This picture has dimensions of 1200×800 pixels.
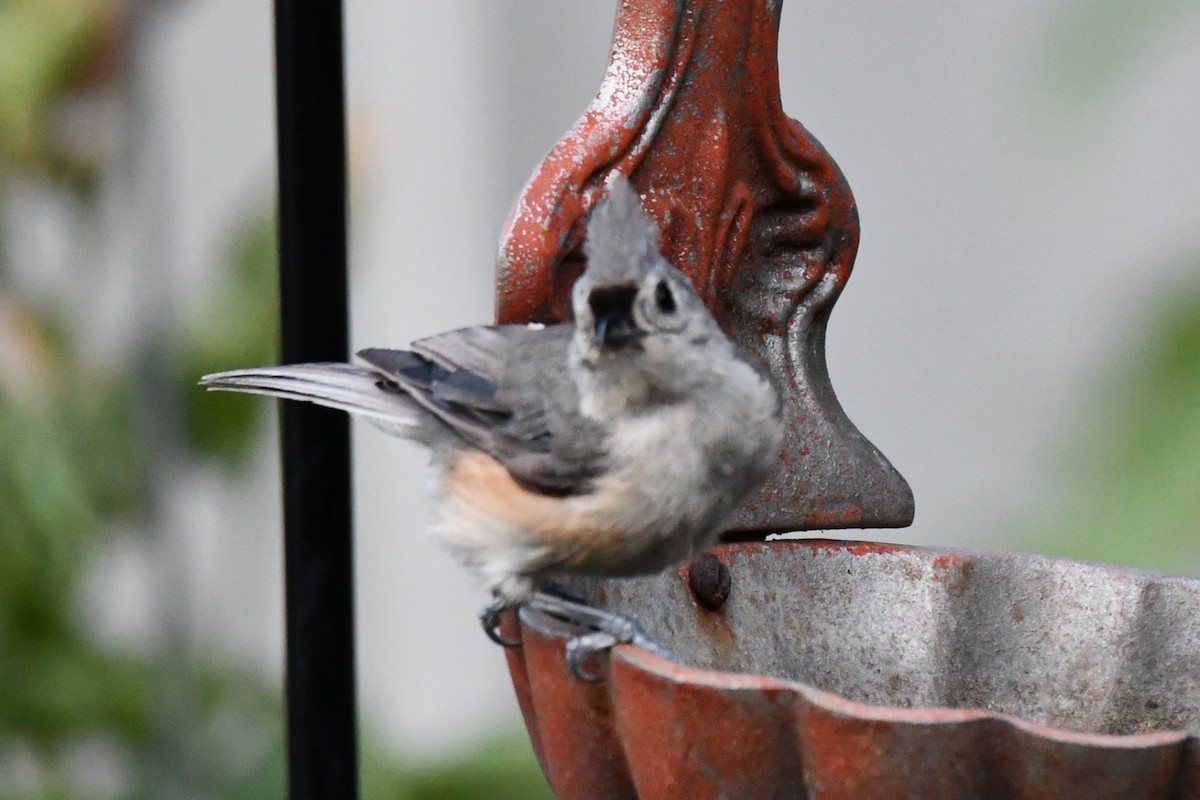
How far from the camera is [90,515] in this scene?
3.50 m

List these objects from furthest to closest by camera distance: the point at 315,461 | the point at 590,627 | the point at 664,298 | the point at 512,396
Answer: the point at 512,396, the point at 664,298, the point at 590,627, the point at 315,461

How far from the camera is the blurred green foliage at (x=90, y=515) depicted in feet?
10.8

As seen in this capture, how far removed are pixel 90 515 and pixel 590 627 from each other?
1.96 meters

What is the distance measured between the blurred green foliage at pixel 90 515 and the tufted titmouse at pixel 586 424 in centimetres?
131

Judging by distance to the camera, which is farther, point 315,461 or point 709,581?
point 709,581

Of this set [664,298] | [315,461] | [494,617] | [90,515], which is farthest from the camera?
[90,515]

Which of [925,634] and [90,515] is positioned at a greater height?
[925,634]

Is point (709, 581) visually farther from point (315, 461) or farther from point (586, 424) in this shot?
point (315, 461)

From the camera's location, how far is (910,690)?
2189 millimetres

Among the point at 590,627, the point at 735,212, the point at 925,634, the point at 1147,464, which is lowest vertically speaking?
the point at 925,634

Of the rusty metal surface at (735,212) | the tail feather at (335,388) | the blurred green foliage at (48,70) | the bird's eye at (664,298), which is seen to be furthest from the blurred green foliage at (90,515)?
the bird's eye at (664,298)

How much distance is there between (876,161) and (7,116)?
2.53m

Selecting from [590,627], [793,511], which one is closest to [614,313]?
[590,627]

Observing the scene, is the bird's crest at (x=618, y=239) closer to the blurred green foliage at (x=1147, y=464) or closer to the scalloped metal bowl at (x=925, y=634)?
the scalloped metal bowl at (x=925, y=634)
